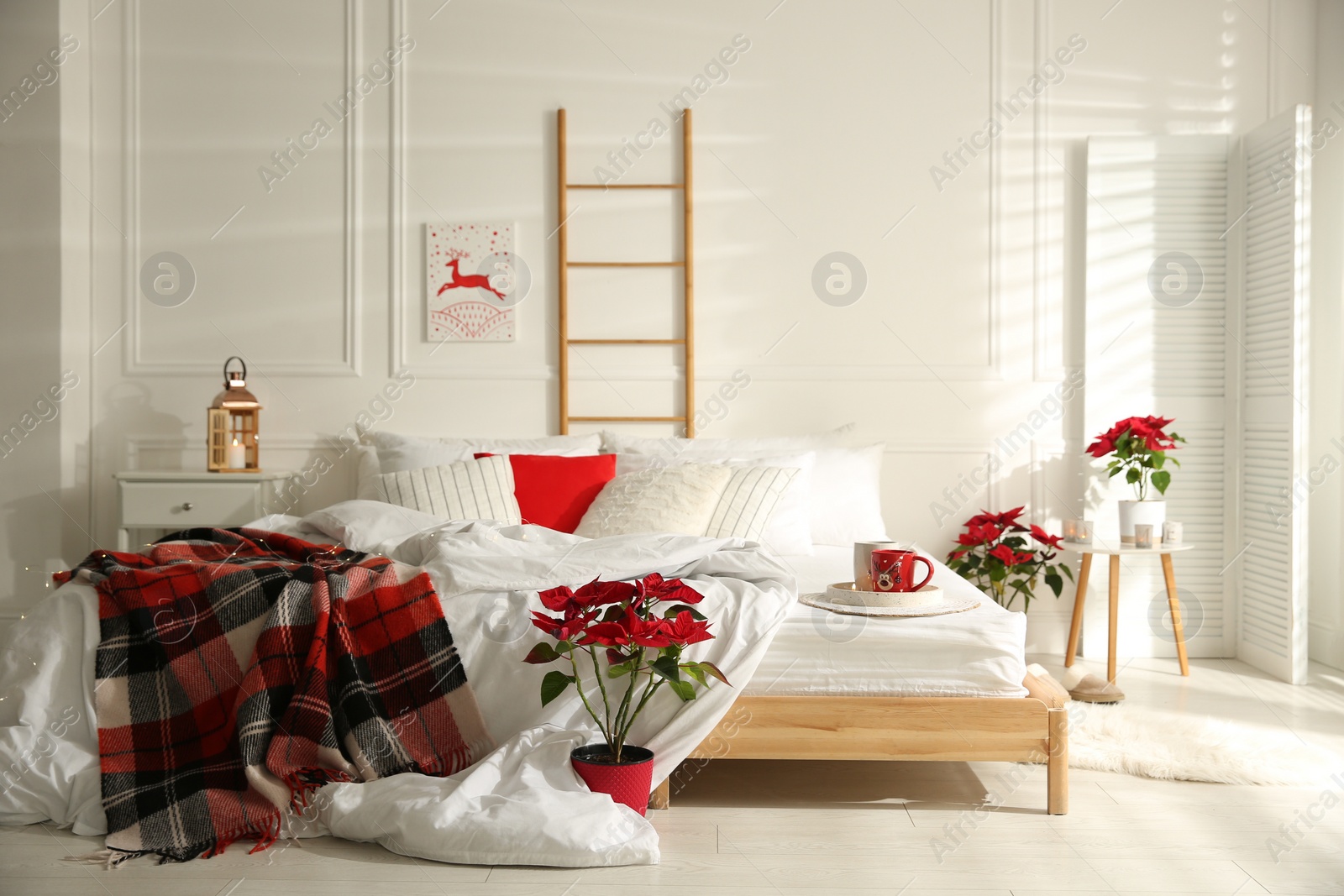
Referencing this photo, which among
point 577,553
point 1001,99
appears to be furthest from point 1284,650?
point 577,553

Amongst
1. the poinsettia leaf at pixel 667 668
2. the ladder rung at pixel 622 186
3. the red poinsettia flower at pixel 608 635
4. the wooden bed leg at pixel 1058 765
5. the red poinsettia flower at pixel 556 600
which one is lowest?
the wooden bed leg at pixel 1058 765

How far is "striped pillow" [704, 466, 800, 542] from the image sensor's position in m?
3.26

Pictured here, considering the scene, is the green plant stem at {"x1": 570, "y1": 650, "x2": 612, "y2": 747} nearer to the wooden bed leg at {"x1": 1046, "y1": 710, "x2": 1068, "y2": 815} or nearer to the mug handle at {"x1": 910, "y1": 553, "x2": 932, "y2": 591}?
the mug handle at {"x1": 910, "y1": 553, "x2": 932, "y2": 591}

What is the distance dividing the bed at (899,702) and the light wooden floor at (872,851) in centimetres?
15

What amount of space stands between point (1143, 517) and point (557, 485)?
7.02 feet

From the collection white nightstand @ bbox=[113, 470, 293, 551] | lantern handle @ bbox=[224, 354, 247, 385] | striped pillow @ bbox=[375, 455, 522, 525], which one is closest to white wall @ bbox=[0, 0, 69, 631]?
white nightstand @ bbox=[113, 470, 293, 551]

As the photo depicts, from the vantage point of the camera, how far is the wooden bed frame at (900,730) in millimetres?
2348

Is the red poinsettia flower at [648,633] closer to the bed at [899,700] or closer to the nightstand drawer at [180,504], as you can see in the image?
the bed at [899,700]

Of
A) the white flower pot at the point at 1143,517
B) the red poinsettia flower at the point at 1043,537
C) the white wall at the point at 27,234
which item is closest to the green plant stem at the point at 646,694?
the red poinsettia flower at the point at 1043,537

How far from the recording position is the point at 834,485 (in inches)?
148

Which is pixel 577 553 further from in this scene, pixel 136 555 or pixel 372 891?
pixel 136 555

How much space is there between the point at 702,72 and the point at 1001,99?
1203 millimetres

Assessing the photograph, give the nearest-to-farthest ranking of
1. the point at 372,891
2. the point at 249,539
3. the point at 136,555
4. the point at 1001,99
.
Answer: the point at 372,891 → the point at 136,555 → the point at 249,539 → the point at 1001,99

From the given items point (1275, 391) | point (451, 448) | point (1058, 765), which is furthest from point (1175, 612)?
point (451, 448)
